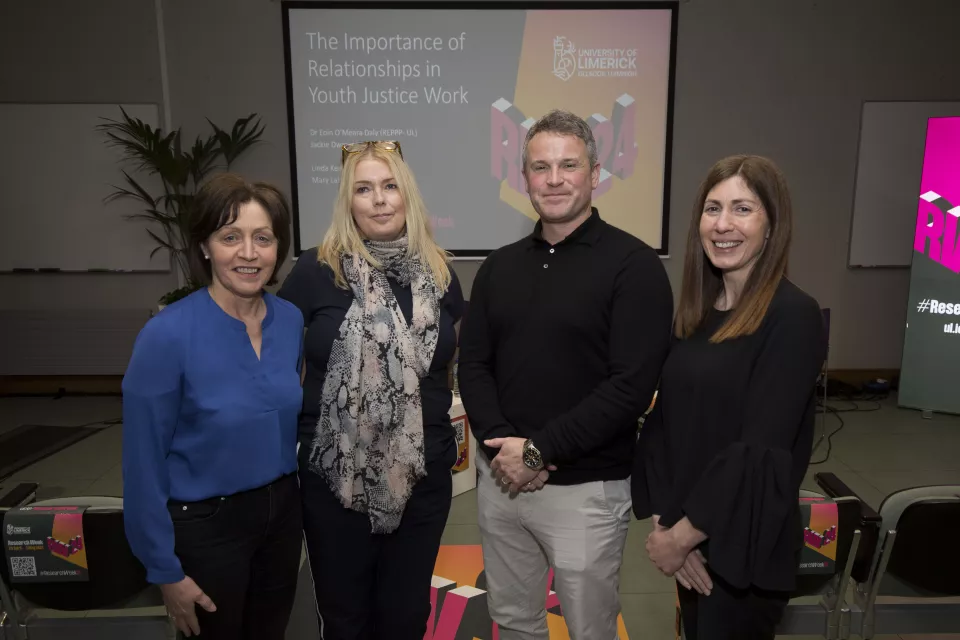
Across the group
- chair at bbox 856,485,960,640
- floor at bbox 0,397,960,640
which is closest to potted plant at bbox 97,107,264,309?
floor at bbox 0,397,960,640

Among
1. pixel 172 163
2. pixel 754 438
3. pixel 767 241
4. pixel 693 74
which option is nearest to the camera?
pixel 754 438

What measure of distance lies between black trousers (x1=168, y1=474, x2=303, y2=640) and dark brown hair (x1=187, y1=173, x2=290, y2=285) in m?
0.52

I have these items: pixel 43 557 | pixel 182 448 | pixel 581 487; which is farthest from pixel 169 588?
pixel 581 487

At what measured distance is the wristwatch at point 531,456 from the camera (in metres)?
1.44

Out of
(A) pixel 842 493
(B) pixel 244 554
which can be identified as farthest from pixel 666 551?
(B) pixel 244 554

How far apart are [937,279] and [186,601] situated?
5242mm

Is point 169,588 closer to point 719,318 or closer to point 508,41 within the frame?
point 719,318

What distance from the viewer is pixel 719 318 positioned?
1305mm

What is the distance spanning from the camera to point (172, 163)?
4465 millimetres

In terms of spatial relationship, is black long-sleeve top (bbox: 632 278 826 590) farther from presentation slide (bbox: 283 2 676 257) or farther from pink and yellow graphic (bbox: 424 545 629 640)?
presentation slide (bbox: 283 2 676 257)

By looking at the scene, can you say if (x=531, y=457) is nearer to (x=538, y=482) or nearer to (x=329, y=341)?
(x=538, y=482)

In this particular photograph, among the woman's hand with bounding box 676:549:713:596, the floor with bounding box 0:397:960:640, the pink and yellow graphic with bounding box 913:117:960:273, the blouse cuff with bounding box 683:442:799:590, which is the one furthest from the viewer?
the pink and yellow graphic with bounding box 913:117:960:273

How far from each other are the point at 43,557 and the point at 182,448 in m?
0.56

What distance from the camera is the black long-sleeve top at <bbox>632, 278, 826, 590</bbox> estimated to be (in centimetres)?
115
